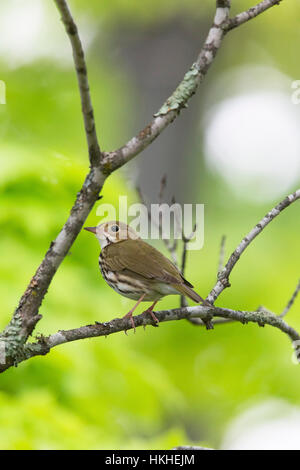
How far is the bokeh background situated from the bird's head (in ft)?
1.24

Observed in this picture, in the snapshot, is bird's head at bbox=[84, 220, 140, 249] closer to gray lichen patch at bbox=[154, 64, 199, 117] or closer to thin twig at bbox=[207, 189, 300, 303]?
thin twig at bbox=[207, 189, 300, 303]

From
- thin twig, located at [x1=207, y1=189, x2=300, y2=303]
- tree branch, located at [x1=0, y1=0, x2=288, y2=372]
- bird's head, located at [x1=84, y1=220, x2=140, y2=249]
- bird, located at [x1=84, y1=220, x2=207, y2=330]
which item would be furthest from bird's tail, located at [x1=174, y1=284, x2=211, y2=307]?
tree branch, located at [x1=0, y1=0, x2=288, y2=372]

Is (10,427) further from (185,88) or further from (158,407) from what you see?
(185,88)

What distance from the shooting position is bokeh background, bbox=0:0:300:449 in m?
4.03

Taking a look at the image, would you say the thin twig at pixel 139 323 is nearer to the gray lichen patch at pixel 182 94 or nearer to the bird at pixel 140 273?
the bird at pixel 140 273

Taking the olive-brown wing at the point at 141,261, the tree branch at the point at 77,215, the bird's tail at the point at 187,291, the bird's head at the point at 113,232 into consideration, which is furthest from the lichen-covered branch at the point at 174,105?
the bird's head at the point at 113,232

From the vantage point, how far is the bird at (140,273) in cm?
353

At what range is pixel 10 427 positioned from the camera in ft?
11.5

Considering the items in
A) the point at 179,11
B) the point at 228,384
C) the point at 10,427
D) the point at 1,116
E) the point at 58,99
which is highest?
the point at 179,11

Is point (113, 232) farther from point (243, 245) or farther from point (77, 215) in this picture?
point (77, 215)

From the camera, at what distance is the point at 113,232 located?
4.24 m

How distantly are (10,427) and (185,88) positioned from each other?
205cm
